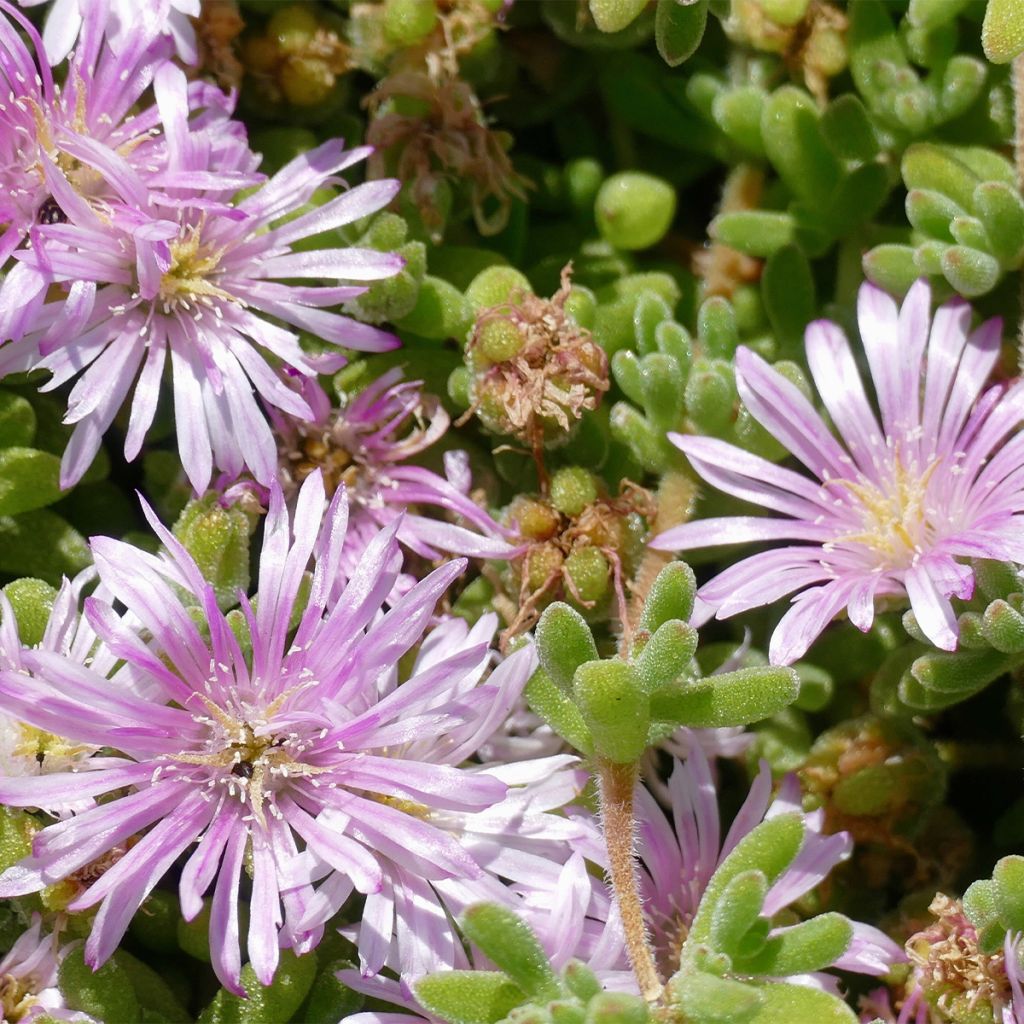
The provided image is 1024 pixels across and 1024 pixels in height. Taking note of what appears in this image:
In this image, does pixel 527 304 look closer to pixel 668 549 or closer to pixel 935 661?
pixel 668 549

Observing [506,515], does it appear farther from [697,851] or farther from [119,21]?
[119,21]

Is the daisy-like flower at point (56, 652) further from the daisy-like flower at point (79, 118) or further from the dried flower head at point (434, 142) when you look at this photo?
the dried flower head at point (434, 142)

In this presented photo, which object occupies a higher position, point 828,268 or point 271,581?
point 828,268

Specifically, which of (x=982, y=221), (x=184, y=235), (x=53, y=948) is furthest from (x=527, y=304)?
(x=53, y=948)

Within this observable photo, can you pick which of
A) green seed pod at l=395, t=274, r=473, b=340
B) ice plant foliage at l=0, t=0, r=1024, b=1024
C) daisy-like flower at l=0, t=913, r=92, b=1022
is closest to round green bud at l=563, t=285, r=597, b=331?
ice plant foliage at l=0, t=0, r=1024, b=1024

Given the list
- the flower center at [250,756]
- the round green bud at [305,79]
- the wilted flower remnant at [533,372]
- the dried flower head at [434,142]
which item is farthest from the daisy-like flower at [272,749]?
the round green bud at [305,79]

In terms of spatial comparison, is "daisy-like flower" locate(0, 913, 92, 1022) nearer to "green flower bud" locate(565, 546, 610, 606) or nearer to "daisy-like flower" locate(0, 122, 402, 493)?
"daisy-like flower" locate(0, 122, 402, 493)
